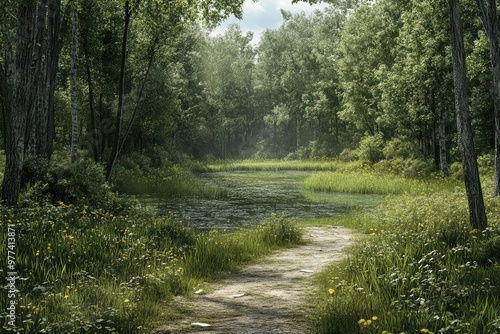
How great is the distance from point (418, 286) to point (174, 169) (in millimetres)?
32566

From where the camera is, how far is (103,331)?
5410mm

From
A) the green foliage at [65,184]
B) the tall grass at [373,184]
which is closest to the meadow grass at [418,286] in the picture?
the green foliage at [65,184]

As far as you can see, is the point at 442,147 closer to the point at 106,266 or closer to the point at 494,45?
the point at 494,45

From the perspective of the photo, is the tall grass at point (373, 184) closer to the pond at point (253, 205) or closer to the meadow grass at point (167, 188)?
the pond at point (253, 205)

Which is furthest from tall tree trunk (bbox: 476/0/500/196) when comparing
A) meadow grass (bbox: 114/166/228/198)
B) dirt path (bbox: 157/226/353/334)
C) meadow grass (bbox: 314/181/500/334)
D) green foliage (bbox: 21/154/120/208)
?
meadow grass (bbox: 114/166/228/198)

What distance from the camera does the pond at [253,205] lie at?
18.6 metres

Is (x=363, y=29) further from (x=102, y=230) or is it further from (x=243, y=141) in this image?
(x=243, y=141)

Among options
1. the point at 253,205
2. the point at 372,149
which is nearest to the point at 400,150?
the point at 372,149

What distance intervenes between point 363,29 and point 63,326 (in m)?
44.2

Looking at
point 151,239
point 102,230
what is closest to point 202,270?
point 151,239

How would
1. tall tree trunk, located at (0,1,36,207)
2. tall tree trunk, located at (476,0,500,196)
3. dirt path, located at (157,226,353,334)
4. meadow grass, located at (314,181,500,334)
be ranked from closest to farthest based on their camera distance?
1. meadow grass, located at (314,181,500,334)
2. dirt path, located at (157,226,353,334)
3. tall tree trunk, located at (0,1,36,207)
4. tall tree trunk, located at (476,0,500,196)

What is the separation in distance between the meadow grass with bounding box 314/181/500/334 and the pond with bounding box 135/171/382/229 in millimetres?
8627

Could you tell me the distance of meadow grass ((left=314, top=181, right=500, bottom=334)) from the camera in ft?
17.4

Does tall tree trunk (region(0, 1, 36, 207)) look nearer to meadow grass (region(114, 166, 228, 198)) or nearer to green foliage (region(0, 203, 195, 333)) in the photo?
green foliage (region(0, 203, 195, 333))
